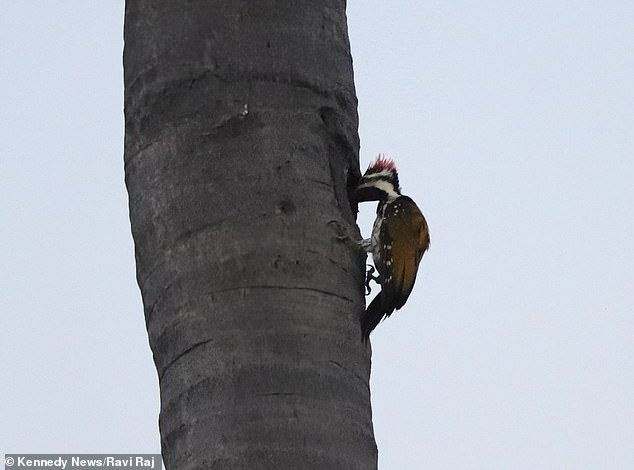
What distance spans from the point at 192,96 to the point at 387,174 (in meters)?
1.92

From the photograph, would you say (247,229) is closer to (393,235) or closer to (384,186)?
(384,186)

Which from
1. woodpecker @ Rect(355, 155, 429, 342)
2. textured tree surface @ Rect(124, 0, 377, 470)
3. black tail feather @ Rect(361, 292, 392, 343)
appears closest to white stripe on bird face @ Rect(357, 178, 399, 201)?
woodpecker @ Rect(355, 155, 429, 342)

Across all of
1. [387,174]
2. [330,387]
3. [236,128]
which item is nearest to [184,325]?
[330,387]

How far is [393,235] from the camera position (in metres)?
4.98

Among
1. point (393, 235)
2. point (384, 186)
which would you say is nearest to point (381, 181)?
point (384, 186)

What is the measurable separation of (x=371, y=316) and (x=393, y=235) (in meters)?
1.57

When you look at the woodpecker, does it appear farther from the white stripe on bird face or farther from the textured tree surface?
the textured tree surface

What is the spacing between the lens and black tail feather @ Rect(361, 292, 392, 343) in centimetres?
292

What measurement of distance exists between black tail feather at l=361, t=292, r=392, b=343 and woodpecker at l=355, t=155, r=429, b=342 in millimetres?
122

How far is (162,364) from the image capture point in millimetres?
2721

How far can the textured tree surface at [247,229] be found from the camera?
98.0 inches

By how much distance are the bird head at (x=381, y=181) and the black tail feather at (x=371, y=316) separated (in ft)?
1.30

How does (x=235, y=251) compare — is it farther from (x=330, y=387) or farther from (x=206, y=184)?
(x=330, y=387)

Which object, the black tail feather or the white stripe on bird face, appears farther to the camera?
the white stripe on bird face
